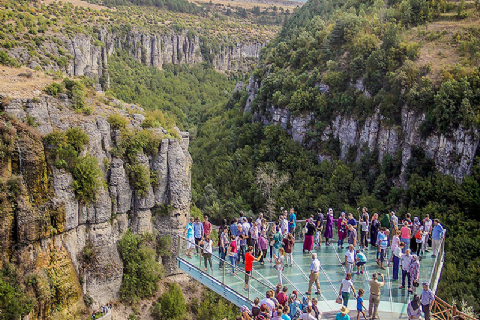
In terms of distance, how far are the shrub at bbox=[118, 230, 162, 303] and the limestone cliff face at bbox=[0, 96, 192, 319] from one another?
0.49m

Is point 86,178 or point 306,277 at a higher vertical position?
point 86,178

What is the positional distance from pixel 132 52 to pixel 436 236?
99.4 meters

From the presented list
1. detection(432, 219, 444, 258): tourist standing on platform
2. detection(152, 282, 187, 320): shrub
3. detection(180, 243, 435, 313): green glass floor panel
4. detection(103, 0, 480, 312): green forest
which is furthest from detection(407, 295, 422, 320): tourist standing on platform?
detection(103, 0, 480, 312): green forest

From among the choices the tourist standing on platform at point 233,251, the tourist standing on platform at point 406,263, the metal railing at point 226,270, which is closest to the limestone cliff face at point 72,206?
the metal railing at point 226,270

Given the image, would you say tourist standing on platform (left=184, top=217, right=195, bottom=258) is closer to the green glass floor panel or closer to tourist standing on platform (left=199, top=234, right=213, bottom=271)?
Answer: the green glass floor panel

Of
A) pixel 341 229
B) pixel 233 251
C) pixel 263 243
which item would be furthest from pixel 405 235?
pixel 233 251

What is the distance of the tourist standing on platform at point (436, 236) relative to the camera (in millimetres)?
26688

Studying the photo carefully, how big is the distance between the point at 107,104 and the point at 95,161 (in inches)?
221

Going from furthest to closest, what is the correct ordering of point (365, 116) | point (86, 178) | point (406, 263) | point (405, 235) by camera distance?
point (365, 116), point (86, 178), point (405, 235), point (406, 263)

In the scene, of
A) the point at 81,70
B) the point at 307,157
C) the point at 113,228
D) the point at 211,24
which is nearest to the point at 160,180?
the point at 113,228

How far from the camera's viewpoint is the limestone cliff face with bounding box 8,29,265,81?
6424cm

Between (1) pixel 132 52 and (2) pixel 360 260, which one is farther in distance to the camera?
(1) pixel 132 52

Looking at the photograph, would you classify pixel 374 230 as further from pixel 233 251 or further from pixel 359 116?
pixel 359 116

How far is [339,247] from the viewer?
28484 mm
